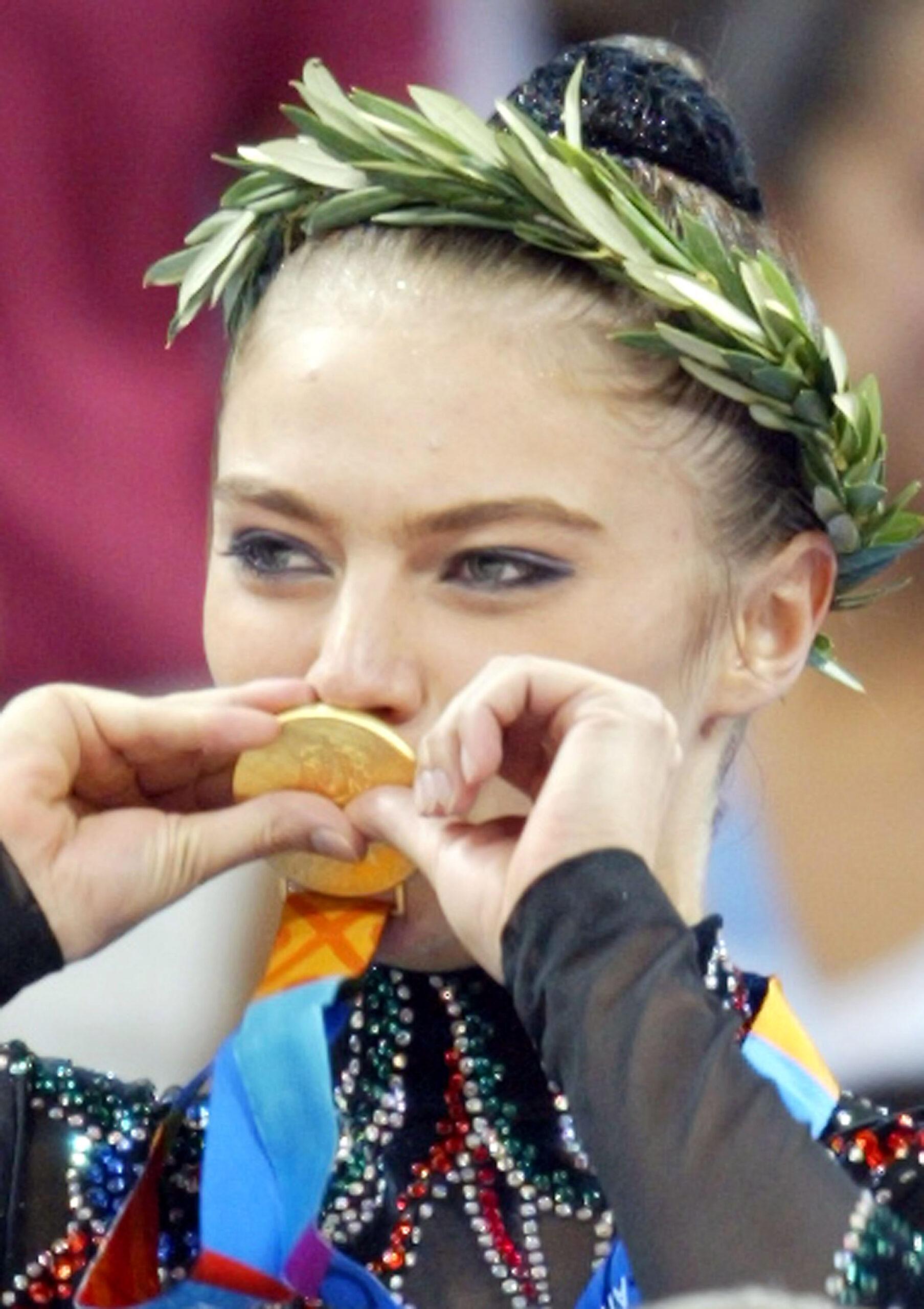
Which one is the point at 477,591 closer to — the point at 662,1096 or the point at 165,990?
the point at 662,1096

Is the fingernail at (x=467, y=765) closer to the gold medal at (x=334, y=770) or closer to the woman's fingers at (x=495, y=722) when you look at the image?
the woman's fingers at (x=495, y=722)

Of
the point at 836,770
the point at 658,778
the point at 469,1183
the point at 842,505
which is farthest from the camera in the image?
the point at 836,770

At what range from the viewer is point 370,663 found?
1560 millimetres

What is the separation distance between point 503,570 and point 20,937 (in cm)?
43

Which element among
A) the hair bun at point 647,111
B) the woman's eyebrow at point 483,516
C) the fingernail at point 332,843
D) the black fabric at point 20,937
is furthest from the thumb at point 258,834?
the hair bun at point 647,111

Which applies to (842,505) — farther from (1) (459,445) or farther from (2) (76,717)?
(2) (76,717)

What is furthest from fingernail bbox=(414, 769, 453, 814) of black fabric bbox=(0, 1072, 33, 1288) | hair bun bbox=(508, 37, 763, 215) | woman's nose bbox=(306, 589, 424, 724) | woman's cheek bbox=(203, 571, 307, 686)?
hair bun bbox=(508, 37, 763, 215)

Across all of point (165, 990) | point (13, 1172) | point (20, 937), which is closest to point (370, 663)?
point (20, 937)

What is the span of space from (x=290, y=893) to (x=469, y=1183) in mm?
259

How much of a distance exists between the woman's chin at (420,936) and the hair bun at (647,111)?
64 centimetres

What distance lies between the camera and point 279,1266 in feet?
5.01

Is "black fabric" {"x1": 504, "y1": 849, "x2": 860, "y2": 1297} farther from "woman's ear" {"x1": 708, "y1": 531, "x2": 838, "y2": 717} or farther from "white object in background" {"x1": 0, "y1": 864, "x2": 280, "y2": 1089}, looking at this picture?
"white object in background" {"x1": 0, "y1": 864, "x2": 280, "y2": 1089}

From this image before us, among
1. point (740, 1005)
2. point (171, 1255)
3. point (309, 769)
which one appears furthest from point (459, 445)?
point (171, 1255)

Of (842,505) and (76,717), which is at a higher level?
(842,505)
